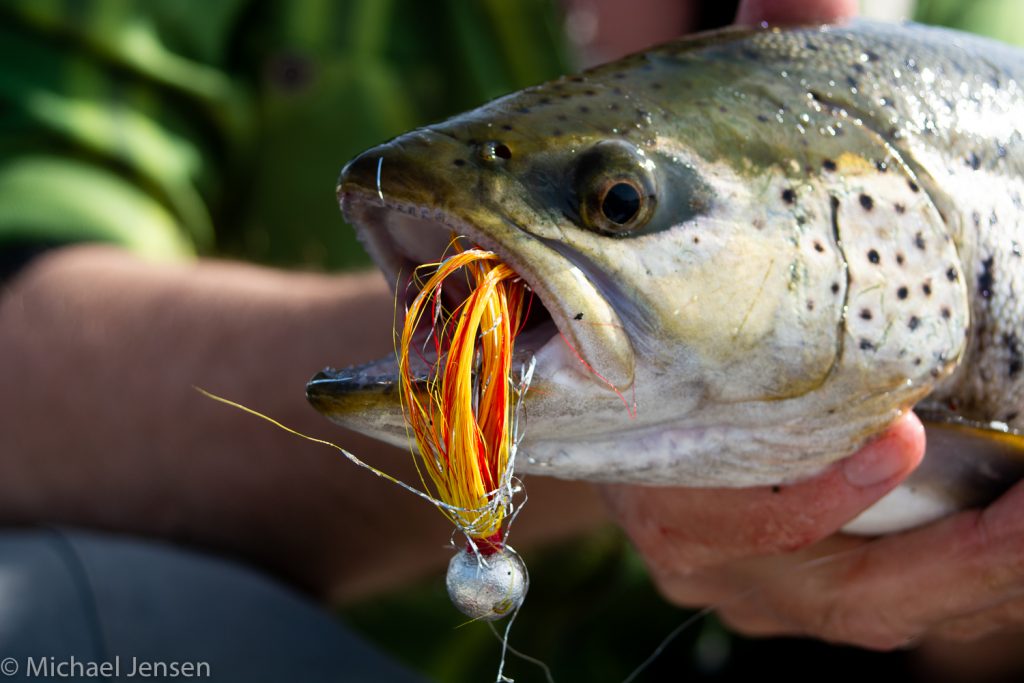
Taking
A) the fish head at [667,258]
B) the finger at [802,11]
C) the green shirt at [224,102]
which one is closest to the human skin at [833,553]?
the finger at [802,11]

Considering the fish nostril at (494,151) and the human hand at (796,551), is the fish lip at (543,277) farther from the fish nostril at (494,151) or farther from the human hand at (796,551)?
the human hand at (796,551)

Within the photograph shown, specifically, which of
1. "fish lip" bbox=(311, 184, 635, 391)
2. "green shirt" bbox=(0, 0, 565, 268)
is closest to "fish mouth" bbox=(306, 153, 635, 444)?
"fish lip" bbox=(311, 184, 635, 391)

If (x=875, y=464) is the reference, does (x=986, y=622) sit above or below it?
below

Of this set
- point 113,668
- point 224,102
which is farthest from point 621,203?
point 224,102

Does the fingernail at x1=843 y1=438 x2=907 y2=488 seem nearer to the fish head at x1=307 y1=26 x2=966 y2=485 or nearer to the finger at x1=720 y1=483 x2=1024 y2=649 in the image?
the fish head at x1=307 y1=26 x2=966 y2=485

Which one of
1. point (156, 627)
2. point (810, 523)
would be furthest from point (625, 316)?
point (156, 627)

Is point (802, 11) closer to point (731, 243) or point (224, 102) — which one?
point (731, 243)

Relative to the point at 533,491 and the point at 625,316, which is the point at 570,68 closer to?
the point at 533,491
